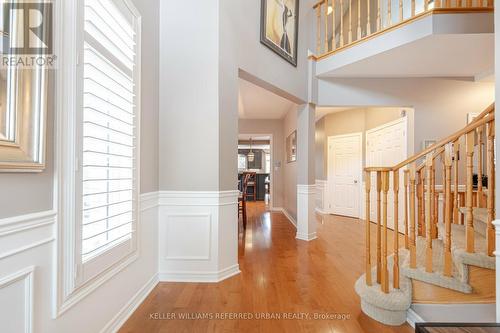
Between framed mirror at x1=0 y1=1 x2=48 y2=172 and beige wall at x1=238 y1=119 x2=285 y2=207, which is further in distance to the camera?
beige wall at x1=238 y1=119 x2=285 y2=207

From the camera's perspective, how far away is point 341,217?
19.6ft

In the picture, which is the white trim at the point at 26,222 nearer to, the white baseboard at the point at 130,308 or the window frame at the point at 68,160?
the window frame at the point at 68,160

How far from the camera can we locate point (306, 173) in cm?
402

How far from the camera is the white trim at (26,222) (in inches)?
38.4

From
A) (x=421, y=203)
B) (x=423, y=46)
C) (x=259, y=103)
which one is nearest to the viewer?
(x=421, y=203)

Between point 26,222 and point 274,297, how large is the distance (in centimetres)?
182

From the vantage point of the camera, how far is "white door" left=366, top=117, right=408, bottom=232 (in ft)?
14.4

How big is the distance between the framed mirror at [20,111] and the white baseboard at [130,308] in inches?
46.1

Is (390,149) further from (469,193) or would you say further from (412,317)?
(412,317)

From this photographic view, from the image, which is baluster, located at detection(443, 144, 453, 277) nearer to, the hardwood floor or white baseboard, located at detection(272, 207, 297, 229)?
the hardwood floor

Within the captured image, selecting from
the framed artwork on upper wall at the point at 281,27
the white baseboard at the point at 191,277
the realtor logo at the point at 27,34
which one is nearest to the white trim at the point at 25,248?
the realtor logo at the point at 27,34

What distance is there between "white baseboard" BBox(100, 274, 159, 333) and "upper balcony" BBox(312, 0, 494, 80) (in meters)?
3.55

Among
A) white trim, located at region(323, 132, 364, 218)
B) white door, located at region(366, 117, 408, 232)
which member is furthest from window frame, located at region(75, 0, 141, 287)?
white trim, located at region(323, 132, 364, 218)

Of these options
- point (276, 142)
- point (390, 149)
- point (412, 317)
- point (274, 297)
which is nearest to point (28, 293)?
point (274, 297)
